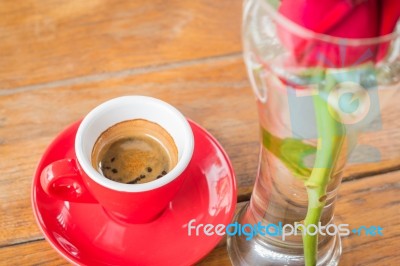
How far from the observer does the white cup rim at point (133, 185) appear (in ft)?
1.68

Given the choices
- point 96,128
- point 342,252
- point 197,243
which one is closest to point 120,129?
point 96,128

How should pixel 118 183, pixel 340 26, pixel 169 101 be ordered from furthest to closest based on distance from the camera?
pixel 169 101 < pixel 118 183 < pixel 340 26

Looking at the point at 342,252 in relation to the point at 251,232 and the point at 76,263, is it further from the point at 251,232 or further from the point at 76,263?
the point at 76,263

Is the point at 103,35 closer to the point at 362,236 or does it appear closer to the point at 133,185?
the point at 133,185

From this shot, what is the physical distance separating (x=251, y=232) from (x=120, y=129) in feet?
0.54

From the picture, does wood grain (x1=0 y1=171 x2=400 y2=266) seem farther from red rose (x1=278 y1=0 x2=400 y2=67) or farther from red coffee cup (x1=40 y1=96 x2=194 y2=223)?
red rose (x1=278 y1=0 x2=400 y2=67)

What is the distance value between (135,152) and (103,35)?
18 centimetres

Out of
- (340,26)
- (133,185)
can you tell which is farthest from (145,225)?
(340,26)

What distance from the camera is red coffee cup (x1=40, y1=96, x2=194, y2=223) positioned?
1.69 ft

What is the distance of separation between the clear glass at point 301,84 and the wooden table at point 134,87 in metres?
0.13

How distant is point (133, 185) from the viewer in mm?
515

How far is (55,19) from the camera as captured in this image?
722 millimetres

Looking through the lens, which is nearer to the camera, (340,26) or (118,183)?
(340,26)

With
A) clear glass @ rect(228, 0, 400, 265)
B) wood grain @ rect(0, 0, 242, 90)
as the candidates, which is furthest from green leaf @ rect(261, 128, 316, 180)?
wood grain @ rect(0, 0, 242, 90)
